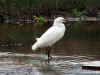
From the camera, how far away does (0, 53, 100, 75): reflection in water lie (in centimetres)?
1299

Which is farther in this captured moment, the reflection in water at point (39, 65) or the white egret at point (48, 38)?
the white egret at point (48, 38)

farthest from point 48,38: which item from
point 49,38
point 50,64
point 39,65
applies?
point 39,65

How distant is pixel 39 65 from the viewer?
1462 cm

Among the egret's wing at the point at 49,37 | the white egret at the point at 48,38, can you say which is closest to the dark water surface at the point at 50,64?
the white egret at the point at 48,38

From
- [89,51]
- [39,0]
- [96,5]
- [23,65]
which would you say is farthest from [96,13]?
[23,65]

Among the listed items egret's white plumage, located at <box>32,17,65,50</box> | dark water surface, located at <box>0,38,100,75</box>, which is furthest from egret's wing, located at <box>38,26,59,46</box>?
dark water surface, located at <box>0,38,100,75</box>

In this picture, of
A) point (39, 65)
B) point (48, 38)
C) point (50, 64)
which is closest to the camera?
point (39, 65)

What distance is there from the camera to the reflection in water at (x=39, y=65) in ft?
42.6

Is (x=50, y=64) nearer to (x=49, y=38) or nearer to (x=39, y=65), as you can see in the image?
(x=39, y=65)

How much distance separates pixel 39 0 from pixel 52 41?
47705 mm

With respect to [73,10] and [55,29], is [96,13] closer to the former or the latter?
[73,10]

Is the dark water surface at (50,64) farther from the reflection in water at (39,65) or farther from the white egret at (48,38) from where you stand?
the white egret at (48,38)

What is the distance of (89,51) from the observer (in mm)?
18938

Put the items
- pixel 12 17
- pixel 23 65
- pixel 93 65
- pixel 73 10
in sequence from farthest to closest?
pixel 73 10 → pixel 12 17 → pixel 23 65 → pixel 93 65
